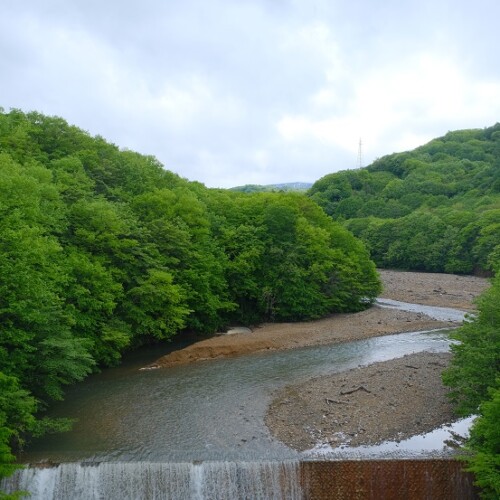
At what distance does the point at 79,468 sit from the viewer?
16.0 m

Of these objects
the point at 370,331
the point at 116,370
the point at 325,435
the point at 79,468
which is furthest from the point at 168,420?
the point at 370,331

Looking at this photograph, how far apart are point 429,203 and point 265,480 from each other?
4189 inches

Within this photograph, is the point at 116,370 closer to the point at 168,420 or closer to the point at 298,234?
the point at 168,420

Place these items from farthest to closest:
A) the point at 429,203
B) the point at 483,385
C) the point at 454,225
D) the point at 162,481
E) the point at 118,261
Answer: the point at 429,203, the point at 454,225, the point at 118,261, the point at 483,385, the point at 162,481

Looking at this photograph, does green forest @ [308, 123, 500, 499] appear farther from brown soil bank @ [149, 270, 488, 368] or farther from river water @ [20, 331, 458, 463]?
brown soil bank @ [149, 270, 488, 368]

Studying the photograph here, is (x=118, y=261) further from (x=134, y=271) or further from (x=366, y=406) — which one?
(x=366, y=406)

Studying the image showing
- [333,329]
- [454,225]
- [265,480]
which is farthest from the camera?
[454,225]

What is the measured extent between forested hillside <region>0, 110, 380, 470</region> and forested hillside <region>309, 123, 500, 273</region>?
3468cm

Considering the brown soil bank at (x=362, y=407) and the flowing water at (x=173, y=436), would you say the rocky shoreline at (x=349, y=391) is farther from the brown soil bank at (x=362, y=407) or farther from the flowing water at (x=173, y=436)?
the flowing water at (x=173, y=436)

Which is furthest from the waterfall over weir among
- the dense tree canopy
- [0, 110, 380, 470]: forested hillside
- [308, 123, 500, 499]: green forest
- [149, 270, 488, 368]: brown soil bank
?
[149, 270, 488, 368]: brown soil bank

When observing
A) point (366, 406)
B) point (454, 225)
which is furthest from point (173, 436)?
point (454, 225)

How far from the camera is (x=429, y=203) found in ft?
370

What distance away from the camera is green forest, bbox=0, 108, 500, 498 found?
59.4ft

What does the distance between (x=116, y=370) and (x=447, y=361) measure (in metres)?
19.1
